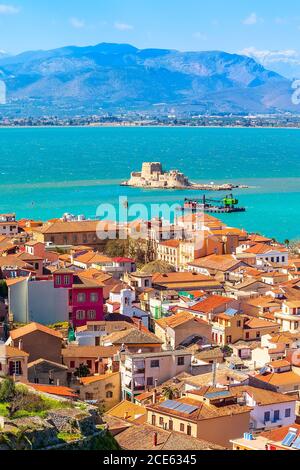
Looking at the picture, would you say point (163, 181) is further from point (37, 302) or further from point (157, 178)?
point (37, 302)

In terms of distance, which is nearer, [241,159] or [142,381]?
[142,381]

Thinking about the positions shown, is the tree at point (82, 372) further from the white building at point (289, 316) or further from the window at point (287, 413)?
the white building at point (289, 316)

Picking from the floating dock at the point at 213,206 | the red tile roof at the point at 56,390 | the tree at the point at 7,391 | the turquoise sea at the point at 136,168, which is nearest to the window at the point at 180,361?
the red tile roof at the point at 56,390

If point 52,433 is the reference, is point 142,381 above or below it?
below

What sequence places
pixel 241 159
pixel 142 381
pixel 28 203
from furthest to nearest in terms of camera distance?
pixel 241 159 → pixel 28 203 → pixel 142 381
